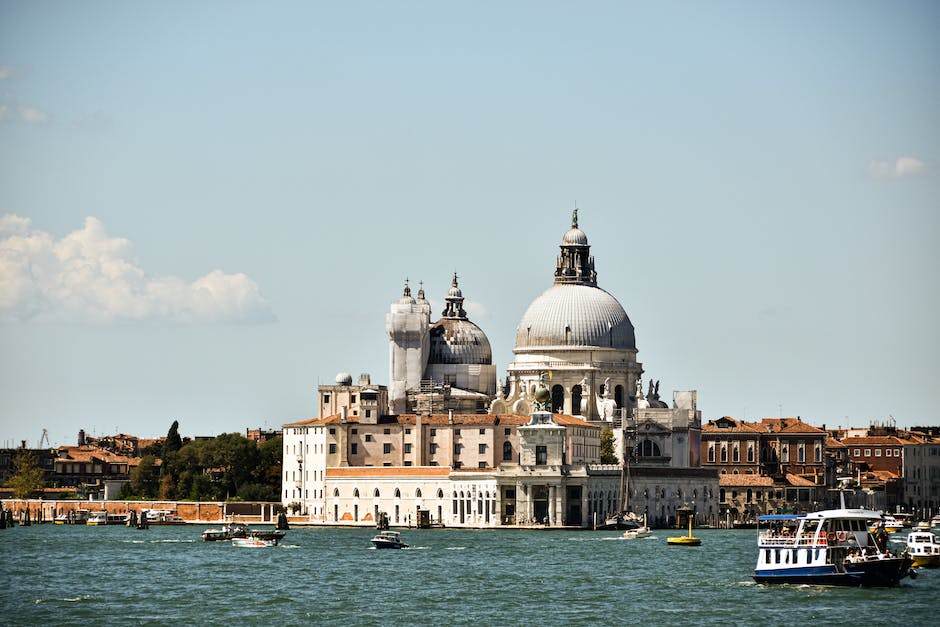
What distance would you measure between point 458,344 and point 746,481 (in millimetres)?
18382

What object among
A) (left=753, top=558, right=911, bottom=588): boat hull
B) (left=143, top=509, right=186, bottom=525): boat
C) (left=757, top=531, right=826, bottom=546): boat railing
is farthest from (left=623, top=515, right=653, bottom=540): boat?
(left=753, top=558, right=911, bottom=588): boat hull

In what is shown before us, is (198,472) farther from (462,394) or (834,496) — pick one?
(834,496)

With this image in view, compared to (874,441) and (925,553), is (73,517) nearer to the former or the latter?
(874,441)

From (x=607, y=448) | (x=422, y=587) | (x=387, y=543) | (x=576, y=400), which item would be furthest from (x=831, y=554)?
(x=576, y=400)

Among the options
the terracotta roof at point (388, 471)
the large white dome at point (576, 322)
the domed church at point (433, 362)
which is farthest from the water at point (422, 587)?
the large white dome at point (576, 322)

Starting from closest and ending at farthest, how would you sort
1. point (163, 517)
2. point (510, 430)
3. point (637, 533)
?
1. point (637, 533)
2. point (510, 430)
3. point (163, 517)

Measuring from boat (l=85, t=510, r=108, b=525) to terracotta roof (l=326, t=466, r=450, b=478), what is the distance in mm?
13481

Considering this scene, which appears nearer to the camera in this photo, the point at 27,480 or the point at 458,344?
the point at 458,344

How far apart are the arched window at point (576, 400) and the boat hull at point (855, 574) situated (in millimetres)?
63795

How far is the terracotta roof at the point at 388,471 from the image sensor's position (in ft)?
376

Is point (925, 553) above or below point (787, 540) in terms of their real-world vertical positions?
below

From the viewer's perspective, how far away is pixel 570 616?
191 feet

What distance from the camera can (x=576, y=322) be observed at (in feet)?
424

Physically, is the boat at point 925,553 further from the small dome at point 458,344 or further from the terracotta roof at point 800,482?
the small dome at point 458,344
